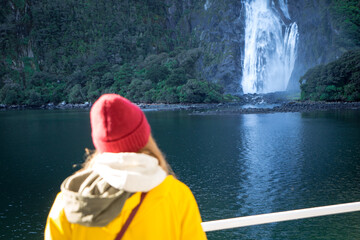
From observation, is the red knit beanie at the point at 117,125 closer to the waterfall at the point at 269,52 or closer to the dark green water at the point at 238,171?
the dark green water at the point at 238,171

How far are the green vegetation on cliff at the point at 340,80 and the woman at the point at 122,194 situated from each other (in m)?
39.1

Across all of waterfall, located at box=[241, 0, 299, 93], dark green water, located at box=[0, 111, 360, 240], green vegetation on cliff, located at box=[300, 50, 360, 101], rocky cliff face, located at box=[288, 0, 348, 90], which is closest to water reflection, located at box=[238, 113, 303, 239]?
dark green water, located at box=[0, 111, 360, 240]

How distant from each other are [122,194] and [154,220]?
0.14 m

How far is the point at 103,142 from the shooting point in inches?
44.8

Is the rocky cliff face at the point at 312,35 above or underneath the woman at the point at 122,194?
above

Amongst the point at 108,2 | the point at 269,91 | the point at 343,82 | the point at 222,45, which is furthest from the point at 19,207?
the point at 108,2

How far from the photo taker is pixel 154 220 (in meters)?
1.12

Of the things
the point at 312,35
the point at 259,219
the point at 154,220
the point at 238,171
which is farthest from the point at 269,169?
the point at 312,35

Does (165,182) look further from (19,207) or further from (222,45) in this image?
(222,45)

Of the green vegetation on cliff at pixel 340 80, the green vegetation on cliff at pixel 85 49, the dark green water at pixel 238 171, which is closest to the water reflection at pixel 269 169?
the dark green water at pixel 238 171

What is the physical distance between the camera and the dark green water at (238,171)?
7.99 metres

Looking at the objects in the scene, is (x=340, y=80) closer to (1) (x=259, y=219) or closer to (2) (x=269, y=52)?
(2) (x=269, y=52)

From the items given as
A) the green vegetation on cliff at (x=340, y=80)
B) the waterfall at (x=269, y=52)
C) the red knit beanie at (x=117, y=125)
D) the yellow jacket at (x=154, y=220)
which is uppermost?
the waterfall at (x=269, y=52)

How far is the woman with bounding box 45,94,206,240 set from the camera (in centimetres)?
107
